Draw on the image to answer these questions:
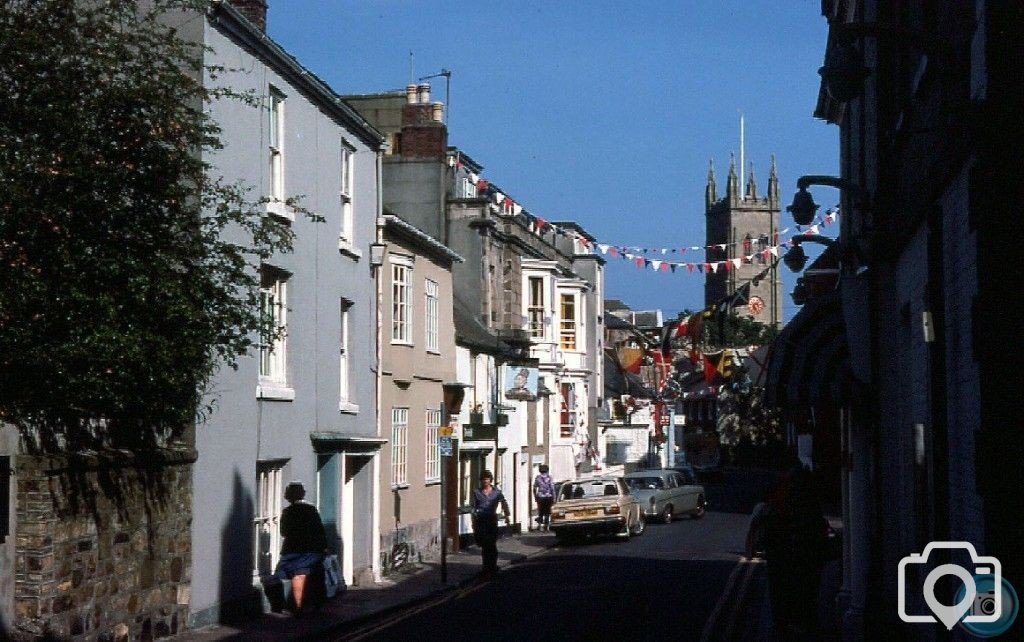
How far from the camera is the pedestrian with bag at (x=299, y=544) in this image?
19641 millimetres

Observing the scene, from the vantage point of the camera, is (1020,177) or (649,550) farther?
(649,550)

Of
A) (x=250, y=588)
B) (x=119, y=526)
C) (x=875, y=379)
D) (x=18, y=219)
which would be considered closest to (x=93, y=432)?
(x=119, y=526)

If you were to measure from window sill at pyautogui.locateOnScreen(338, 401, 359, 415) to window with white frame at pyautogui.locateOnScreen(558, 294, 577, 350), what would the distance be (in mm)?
27645

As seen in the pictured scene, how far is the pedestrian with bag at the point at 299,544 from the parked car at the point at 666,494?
82.6 feet

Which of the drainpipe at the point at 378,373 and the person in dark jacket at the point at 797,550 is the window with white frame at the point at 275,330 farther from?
the person in dark jacket at the point at 797,550

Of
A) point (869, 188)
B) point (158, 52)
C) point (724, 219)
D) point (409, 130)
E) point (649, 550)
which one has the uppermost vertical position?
point (724, 219)

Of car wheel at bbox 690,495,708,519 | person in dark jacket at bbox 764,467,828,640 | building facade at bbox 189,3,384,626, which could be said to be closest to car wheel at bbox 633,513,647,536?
car wheel at bbox 690,495,708,519

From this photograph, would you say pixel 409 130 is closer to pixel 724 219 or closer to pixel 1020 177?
pixel 1020 177

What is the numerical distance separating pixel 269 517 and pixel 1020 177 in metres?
16.0

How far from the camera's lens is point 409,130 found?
40656 millimetres

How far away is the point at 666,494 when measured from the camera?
46.3 metres

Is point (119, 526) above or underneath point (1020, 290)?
underneath

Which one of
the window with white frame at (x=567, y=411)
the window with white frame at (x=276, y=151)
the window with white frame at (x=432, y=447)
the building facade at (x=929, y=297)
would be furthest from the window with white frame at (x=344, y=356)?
the window with white frame at (x=567, y=411)

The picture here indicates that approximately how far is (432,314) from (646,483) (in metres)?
15.8
